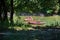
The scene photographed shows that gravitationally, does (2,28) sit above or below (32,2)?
below

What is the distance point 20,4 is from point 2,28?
475 inches

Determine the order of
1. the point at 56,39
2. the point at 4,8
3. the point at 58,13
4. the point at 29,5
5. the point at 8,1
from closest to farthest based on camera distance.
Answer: the point at 56,39 → the point at 4,8 → the point at 8,1 → the point at 29,5 → the point at 58,13

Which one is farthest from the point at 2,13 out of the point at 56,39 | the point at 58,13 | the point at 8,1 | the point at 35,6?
the point at 58,13

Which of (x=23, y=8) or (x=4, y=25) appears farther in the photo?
(x=23, y=8)

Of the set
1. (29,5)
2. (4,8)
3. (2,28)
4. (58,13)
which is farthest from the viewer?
(58,13)

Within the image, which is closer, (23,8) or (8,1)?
(8,1)

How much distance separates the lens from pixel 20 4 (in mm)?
31922

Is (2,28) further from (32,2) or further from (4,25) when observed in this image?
(32,2)

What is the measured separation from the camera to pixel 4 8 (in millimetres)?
25562

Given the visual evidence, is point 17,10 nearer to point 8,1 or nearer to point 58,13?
point 8,1

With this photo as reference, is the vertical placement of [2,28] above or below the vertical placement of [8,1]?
below

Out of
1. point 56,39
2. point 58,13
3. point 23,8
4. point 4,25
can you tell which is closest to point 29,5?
point 23,8

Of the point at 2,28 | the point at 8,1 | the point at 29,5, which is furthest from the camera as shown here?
the point at 29,5

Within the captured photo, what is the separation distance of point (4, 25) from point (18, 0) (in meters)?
10.4
